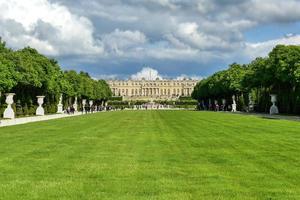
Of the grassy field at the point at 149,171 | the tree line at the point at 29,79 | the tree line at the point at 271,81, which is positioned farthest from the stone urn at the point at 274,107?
the grassy field at the point at 149,171

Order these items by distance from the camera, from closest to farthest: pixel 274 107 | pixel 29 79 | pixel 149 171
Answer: pixel 149 171 < pixel 29 79 < pixel 274 107

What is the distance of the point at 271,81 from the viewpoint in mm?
75125

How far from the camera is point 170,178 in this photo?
13.2 meters

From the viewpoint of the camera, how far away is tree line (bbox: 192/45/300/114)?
66500 millimetres

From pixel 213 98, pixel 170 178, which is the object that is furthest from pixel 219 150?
pixel 213 98

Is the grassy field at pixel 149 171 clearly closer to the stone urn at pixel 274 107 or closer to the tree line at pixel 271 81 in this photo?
the tree line at pixel 271 81

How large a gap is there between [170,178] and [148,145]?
896 centimetres

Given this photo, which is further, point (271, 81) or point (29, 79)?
point (271, 81)

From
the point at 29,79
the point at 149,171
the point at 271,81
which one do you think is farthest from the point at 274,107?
the point at 149,171

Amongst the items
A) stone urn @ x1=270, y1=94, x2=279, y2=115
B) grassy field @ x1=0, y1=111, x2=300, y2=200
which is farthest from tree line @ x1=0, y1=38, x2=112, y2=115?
grassy field @ x1=0, y1=111, x2=300, y2=200

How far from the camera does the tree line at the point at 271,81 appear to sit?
66500 millimetres

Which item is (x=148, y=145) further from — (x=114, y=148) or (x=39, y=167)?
(x=39, y=167)

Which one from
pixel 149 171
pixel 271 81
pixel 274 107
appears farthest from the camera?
pixel 271 81

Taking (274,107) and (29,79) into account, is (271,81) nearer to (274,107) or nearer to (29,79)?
(274,107)
